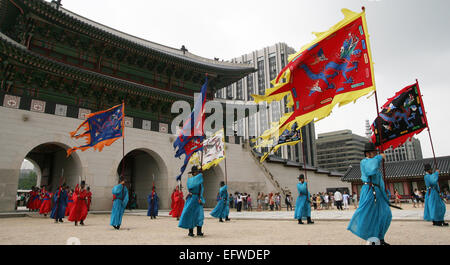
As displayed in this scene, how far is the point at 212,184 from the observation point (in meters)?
24.8

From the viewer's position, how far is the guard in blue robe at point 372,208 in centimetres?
445

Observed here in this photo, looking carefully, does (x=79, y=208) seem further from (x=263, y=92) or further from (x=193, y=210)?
(x=263, y=92)

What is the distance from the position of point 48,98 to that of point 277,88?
16207 mm

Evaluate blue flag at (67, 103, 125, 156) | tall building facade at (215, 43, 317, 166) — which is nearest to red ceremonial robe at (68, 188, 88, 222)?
blue flag at (67, 103, 125, 156)

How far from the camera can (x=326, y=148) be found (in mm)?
110250

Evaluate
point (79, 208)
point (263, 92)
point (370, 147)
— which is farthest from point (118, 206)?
point (263, 92)

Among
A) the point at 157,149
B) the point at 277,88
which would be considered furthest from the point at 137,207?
the point at 277,88

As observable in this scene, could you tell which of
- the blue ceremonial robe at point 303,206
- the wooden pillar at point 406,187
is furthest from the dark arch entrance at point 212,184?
the wooden pillar at point 406,187

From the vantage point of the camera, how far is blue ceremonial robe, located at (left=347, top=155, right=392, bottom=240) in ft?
14.6

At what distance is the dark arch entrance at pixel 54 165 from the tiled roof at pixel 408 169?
29.9 m
